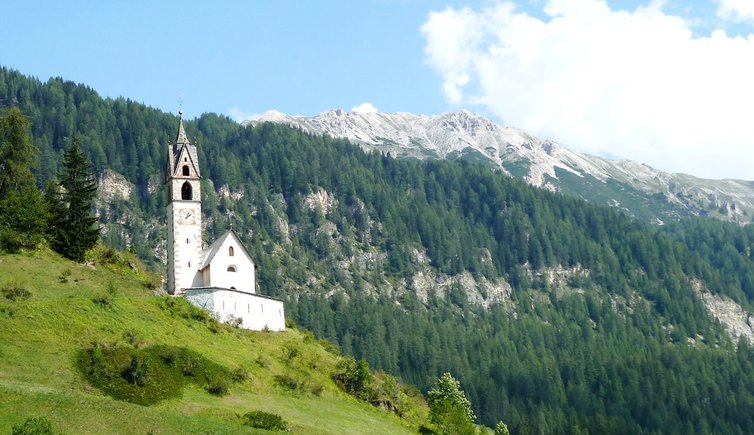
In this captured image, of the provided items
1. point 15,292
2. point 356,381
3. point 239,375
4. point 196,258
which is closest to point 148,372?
point 239,375

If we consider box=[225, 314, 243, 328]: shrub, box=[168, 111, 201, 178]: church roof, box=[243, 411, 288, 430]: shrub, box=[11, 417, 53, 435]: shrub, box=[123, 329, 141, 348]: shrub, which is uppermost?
box=[168, 111, 201, 178]: church roof

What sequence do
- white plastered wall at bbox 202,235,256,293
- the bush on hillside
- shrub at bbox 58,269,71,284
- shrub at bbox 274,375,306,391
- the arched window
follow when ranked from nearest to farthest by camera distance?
the bush on hillside, shrub at bbox 274,375,306,391, shrub at bbox 58,269,71,284, white plastered wall at bbox 202,235,256,293, the arched window

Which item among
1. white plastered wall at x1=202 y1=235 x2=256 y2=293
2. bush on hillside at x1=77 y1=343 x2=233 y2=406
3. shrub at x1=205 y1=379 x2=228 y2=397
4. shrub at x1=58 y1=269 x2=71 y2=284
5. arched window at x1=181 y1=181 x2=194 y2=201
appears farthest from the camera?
arched window at x1=181 y1=181 x2=194 y2=201

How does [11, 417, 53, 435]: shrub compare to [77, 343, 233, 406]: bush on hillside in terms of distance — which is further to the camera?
[77, 343, 233, 406]: bush on hillside

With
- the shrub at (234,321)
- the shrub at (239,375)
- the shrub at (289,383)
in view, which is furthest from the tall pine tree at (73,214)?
the shrub at (289,383)

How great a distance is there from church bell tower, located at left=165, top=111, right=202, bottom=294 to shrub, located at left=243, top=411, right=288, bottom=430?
101 ft

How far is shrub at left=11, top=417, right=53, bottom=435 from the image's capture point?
181ft

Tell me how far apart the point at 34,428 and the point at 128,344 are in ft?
70.6

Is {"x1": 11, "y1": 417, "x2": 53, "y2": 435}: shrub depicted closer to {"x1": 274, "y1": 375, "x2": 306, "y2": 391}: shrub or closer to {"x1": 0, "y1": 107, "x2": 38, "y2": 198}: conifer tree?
{"x1": 274, "y1": 375, "x2": 306, "y2": 391}: shrub

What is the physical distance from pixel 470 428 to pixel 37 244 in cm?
4601

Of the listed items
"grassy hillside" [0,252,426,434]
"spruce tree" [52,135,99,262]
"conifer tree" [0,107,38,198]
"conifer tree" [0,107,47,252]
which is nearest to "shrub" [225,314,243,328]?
"grassy hillside" [0,252,426,434]

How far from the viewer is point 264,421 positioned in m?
71.2

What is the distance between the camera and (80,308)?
259 ft

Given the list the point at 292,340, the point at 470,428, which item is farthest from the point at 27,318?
the point at 470,428
